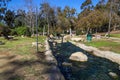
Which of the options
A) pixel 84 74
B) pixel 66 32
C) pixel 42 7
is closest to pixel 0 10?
pixel 42 7

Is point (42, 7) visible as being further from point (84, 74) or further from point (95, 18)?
point (84, 74)

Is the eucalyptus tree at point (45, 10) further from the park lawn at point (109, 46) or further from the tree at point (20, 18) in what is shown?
the park lawn at point (109, 46)

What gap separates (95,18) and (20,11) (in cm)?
2843

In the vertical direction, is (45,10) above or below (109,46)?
above

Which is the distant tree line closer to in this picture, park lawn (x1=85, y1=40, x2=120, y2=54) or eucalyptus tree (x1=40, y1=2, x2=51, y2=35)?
eucalyptus tree (x1=40, y1=2, x2=51, y2=35)

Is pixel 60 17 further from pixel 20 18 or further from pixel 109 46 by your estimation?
pixel 109 46

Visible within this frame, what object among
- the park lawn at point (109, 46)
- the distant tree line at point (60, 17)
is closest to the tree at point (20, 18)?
the distant tree line at point (60, 17)

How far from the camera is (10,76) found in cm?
681

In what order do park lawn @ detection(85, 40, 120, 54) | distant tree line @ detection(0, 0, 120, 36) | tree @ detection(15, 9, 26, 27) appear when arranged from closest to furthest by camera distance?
1. park lawn @ detection(85, 40, 120, 54)
2. distant tree line @ detection(0, 0, 120, 36)
3. tree @ detection(15, 9, 26, 27)

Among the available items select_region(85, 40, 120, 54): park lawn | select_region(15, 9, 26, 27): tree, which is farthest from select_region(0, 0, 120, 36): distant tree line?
select_region(85, 40, 120, 54): park lawn

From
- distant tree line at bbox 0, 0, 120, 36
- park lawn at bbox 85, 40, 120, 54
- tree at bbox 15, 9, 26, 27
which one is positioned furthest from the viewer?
tree at bbox 15, 9, 26, 27

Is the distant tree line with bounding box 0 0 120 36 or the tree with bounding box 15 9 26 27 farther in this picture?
the tree with bounding box 15 9 26 27

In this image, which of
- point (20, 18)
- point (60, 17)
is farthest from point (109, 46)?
point (20, 18)

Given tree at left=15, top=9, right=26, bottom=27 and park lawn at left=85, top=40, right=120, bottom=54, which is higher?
tree at left=15, top=9, right=26, bottom=27
